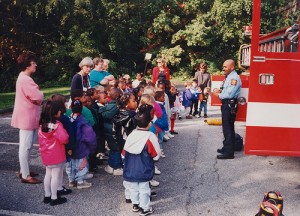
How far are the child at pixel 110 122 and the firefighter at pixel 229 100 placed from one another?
1.95 metres

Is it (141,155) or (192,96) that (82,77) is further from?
(192,96)

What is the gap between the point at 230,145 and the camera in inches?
277

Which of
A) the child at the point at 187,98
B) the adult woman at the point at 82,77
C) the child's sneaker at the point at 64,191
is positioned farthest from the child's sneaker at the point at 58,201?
the child at the point at 187,98

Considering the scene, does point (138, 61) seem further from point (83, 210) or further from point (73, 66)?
point (83, 210)

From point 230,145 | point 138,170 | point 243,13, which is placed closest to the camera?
point 138,170

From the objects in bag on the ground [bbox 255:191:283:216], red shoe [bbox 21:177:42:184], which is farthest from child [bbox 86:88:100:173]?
bag on the ground [bbox 255:191:283:216]

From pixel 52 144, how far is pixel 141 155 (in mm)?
1175

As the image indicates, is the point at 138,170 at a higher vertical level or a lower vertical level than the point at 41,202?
higher

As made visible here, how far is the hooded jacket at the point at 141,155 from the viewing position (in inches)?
176

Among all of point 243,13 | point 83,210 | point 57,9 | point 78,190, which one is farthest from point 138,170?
point 57,9

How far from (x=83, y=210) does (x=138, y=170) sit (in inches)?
35.3

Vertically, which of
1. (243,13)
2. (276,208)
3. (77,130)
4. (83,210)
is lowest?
(83,210)

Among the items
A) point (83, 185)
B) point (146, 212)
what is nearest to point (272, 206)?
point (146, 212)

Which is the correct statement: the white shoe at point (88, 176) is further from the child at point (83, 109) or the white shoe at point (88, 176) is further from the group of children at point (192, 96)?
the group of children at point (192, 96)
